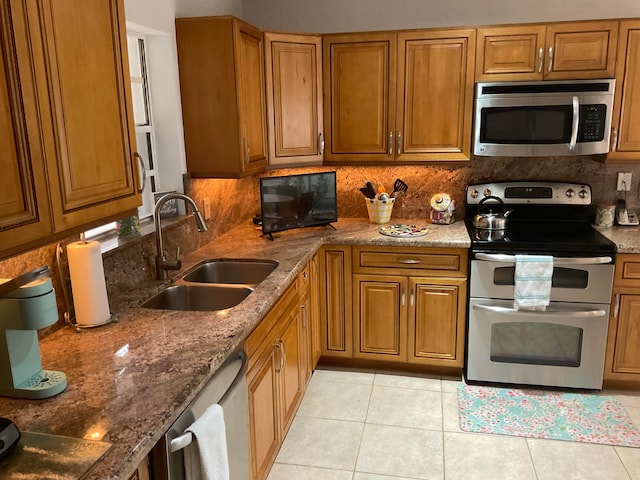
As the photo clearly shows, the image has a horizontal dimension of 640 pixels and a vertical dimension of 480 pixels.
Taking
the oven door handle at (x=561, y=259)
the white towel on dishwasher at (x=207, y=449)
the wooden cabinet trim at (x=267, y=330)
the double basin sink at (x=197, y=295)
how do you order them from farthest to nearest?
the oven door handle at (x=561, y=259) < the double basin sink at (x=197, y=295) < the wooden cabinet trim at (x=267, y=330) < the white towel on dishwasher at (x=207, y=449)

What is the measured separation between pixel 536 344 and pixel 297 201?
1.65m

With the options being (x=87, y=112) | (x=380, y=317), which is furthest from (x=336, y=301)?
(x=87, y=112)

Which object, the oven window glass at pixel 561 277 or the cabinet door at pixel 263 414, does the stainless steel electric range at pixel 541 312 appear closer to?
the oven window glass at pixel 561 277

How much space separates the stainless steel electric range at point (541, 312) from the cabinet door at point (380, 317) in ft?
1.34

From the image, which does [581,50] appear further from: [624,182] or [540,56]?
[624,182]

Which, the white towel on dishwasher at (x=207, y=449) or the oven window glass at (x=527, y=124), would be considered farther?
the oven window glass at (x=527, y=124)

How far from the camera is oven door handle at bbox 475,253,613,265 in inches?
116

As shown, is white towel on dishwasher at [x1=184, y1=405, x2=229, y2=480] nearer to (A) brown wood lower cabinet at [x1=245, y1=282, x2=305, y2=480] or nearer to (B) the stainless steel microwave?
(A) brown wood lower cabinet at [x1=245, y1=282, x2=305, y2=480]

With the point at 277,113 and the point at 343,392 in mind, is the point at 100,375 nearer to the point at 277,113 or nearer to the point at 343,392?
the point at 343,392

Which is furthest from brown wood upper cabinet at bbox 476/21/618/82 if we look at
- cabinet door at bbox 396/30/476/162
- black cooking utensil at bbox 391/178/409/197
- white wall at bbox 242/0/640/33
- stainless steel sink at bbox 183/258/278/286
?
stainless steel sink at bbox 183/258/278/286

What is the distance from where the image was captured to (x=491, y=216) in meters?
3.35

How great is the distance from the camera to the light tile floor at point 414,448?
8.21 ft

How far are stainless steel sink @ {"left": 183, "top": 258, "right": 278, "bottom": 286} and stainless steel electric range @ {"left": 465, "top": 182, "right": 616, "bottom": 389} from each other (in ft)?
4.00

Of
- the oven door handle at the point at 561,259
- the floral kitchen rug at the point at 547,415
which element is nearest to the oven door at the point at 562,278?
the oven door handle at the point at 561,259
